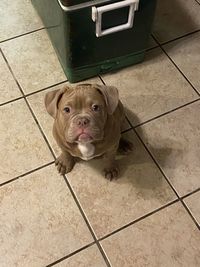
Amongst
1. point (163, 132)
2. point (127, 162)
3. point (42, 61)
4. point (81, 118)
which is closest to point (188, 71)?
point (163, 132)

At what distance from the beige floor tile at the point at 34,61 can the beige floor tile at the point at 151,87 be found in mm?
222

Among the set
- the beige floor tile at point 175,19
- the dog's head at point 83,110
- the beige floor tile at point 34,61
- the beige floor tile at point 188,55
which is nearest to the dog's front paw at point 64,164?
the dog's head at point 83,110

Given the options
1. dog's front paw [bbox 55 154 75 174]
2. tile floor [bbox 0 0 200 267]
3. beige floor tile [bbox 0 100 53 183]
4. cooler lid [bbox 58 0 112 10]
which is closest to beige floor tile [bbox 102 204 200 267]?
tile floor [bbox 0 0 200 267]

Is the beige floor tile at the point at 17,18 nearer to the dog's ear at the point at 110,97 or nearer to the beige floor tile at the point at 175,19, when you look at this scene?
the beige floor tile at the point at 175,19

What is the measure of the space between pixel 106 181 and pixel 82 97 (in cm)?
39

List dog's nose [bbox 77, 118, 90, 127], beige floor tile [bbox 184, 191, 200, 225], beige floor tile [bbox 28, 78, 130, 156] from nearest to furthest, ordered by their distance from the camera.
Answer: dog's nose [bbox 77, 118, 90, 127] < beige floor tile [bbox 184, 191, 200, 225] < beige floor tile [bbox 28, 78, 130, 156]

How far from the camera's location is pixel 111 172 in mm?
1402

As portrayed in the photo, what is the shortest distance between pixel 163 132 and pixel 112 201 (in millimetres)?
343

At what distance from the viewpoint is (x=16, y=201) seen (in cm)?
137

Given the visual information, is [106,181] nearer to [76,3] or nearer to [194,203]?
[194,203]

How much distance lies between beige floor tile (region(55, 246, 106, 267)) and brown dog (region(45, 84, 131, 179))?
31 cm

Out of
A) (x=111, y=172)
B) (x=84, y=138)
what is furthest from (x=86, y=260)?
(x=84, y=138)

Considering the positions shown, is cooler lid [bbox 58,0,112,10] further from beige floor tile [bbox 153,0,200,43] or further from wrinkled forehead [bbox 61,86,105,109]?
beige floor tile [bbox 153,0,200,43]

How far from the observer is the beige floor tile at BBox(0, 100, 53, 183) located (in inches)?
56.6
